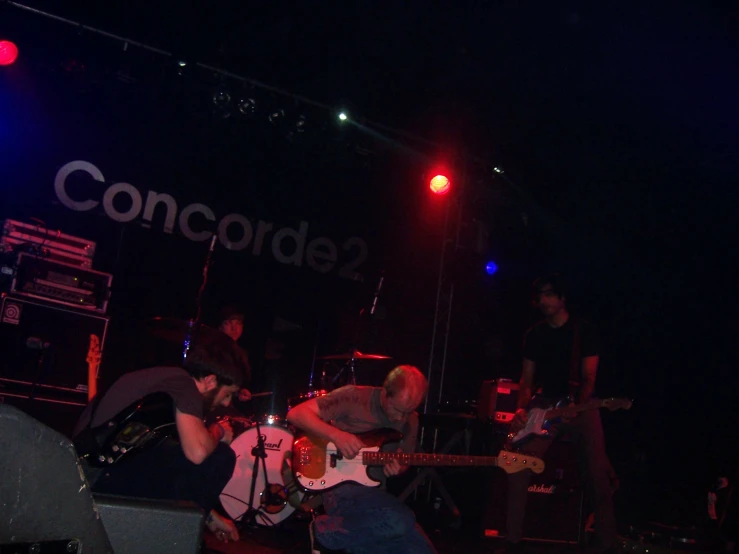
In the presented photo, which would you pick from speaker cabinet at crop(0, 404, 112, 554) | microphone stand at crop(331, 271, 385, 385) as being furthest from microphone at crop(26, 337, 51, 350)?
speaker cabinet at crop(0, 404, 112, 554)

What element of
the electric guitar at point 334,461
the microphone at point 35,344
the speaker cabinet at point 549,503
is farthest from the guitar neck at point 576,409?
the microphone at point 35,344

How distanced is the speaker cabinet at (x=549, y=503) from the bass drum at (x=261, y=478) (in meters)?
1.70

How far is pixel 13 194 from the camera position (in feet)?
22.2

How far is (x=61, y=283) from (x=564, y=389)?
4.47 meters

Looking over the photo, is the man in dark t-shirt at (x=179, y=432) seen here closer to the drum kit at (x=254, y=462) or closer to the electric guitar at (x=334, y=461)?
the electric guitar at (x=334, y=461)

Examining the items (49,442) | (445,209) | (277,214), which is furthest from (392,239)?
(49,442)

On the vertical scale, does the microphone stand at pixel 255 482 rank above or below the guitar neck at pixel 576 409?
below

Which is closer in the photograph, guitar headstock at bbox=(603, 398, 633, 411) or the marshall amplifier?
guitar headstock at bbox=(603, 398, 633, 411)

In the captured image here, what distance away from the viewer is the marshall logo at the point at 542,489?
5719 millimetres

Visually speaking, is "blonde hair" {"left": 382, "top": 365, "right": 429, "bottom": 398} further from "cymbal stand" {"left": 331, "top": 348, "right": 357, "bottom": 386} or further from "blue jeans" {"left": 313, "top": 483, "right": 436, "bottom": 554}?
"cymbal stand" {"left": 331, "top": 348, "right": 357, "bottom": 386}

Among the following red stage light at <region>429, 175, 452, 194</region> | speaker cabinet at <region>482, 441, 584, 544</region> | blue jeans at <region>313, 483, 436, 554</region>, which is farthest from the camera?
red stage light at <region>429, 175, 452, 194</region>

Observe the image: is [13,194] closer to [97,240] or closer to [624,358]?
[97,240]

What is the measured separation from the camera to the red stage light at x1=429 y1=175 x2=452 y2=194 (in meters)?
8.27

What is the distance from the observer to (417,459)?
4.57m
